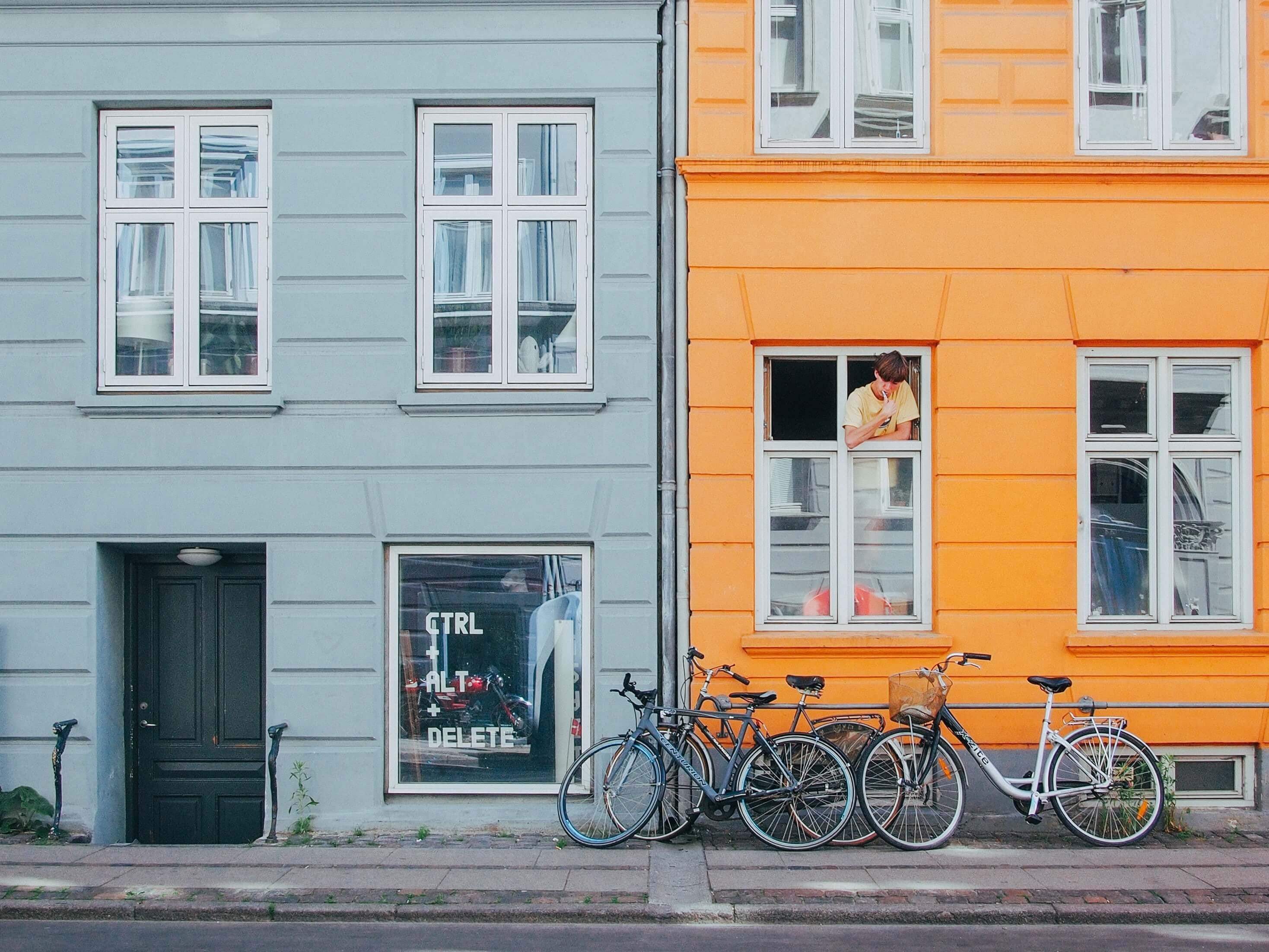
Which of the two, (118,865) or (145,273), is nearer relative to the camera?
(118,865)

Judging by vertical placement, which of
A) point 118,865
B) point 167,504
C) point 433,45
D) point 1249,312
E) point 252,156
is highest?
point 433,45

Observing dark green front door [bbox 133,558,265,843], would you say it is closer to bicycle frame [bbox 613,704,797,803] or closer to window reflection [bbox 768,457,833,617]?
bicycle frame [bbox 613,704,797,803]

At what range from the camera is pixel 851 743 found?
24.6 ft

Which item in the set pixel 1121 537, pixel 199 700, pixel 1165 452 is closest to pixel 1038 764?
pixel 1121 537

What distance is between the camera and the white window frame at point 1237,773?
8.00 m

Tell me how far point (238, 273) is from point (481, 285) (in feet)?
5.90

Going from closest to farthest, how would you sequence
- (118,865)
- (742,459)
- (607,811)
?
(118,865) → (607,811) → (742,459)

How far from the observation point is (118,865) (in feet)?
22.6

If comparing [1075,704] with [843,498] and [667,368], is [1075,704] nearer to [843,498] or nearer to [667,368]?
[843,498]

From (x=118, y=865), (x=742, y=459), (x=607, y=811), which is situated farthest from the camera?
(x=742, y=459)

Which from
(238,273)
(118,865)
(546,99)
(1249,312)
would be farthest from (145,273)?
(1249,312)

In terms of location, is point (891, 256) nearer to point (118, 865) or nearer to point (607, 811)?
point (607, 811)

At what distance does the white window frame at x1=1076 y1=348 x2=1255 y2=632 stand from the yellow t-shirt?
1252 millimetres

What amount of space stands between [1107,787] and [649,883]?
316cm
